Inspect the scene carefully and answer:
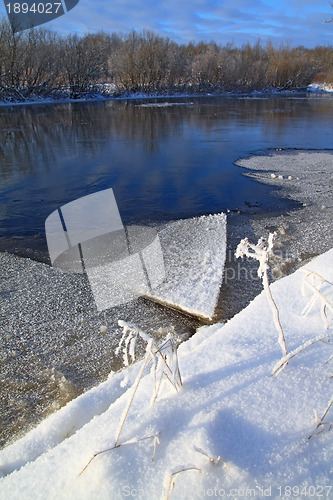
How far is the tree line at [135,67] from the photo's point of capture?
25677 millimetres

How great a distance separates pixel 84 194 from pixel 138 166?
6.65 ft

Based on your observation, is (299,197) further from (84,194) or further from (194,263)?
(84,194)

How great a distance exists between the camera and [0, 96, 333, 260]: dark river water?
15.4 feet

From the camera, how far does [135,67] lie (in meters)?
32.5

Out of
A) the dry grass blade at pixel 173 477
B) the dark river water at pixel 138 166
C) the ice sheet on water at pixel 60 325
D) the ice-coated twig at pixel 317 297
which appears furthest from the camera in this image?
the dark river water at pixel 138 166

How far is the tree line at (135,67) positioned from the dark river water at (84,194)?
17.3 meters

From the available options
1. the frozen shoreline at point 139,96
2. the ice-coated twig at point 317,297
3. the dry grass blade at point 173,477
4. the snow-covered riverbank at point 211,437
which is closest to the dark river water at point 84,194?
the snow-covered riverbank at point 211,437

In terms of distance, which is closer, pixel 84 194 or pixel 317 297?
pixel 317 297

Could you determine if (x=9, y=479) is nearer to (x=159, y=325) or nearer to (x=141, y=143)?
(x=159, y=325)

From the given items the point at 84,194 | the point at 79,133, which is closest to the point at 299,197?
the point at 84,194

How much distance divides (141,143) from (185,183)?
13.8 ft

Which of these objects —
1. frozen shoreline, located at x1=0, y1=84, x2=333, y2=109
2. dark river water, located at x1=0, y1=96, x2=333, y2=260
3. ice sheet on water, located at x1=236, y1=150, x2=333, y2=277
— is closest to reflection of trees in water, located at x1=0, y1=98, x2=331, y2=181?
dark river water, located at x1=0, y1=96, x2=333, y2=260

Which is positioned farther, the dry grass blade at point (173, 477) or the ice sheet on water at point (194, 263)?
the ice sheet on water at point (194, 263)

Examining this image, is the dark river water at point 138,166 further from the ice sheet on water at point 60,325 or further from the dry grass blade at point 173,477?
the dry grass blade at point 173,477
